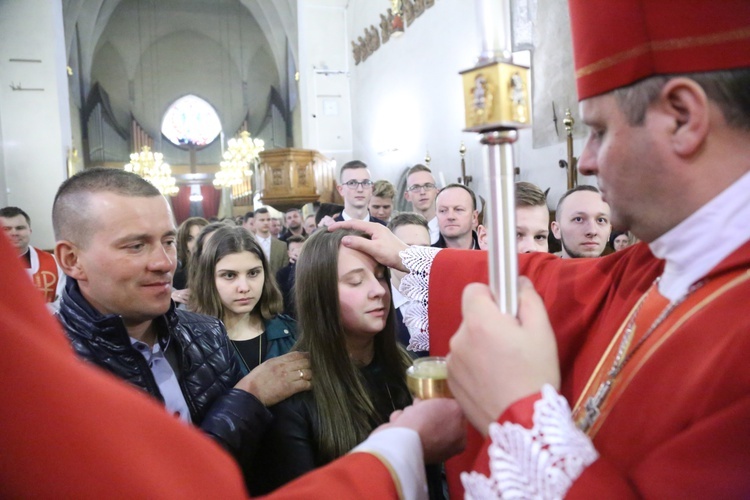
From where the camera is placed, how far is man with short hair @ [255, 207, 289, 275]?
631 centimetres

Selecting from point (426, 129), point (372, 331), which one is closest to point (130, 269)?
point (372, 331)

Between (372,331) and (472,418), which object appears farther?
(372,331)

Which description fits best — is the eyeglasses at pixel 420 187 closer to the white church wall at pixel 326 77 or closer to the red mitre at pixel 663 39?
the red mitre at pixel 663 39

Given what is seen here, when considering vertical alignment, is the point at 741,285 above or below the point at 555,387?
above

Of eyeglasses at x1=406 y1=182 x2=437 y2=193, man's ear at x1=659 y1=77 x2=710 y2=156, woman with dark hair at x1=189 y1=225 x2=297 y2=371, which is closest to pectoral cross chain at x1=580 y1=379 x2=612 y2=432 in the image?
man's ear at x1=659 y1=77 x2=710 y2=156

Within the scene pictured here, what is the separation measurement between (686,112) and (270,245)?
5933 millimetres

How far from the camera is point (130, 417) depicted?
63 cm

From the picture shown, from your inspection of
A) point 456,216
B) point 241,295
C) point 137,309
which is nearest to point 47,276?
point 241,295

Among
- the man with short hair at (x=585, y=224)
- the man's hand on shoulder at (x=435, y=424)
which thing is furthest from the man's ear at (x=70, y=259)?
the man with short hair at (x=585, y=224)

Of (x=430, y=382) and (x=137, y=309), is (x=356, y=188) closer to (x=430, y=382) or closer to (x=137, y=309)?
Answer: (x=137, y=309)

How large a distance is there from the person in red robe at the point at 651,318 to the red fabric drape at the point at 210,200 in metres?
25.6

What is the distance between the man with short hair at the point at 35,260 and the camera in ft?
16.2

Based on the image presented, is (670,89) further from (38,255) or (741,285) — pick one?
(38,255)

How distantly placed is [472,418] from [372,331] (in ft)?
3.64
